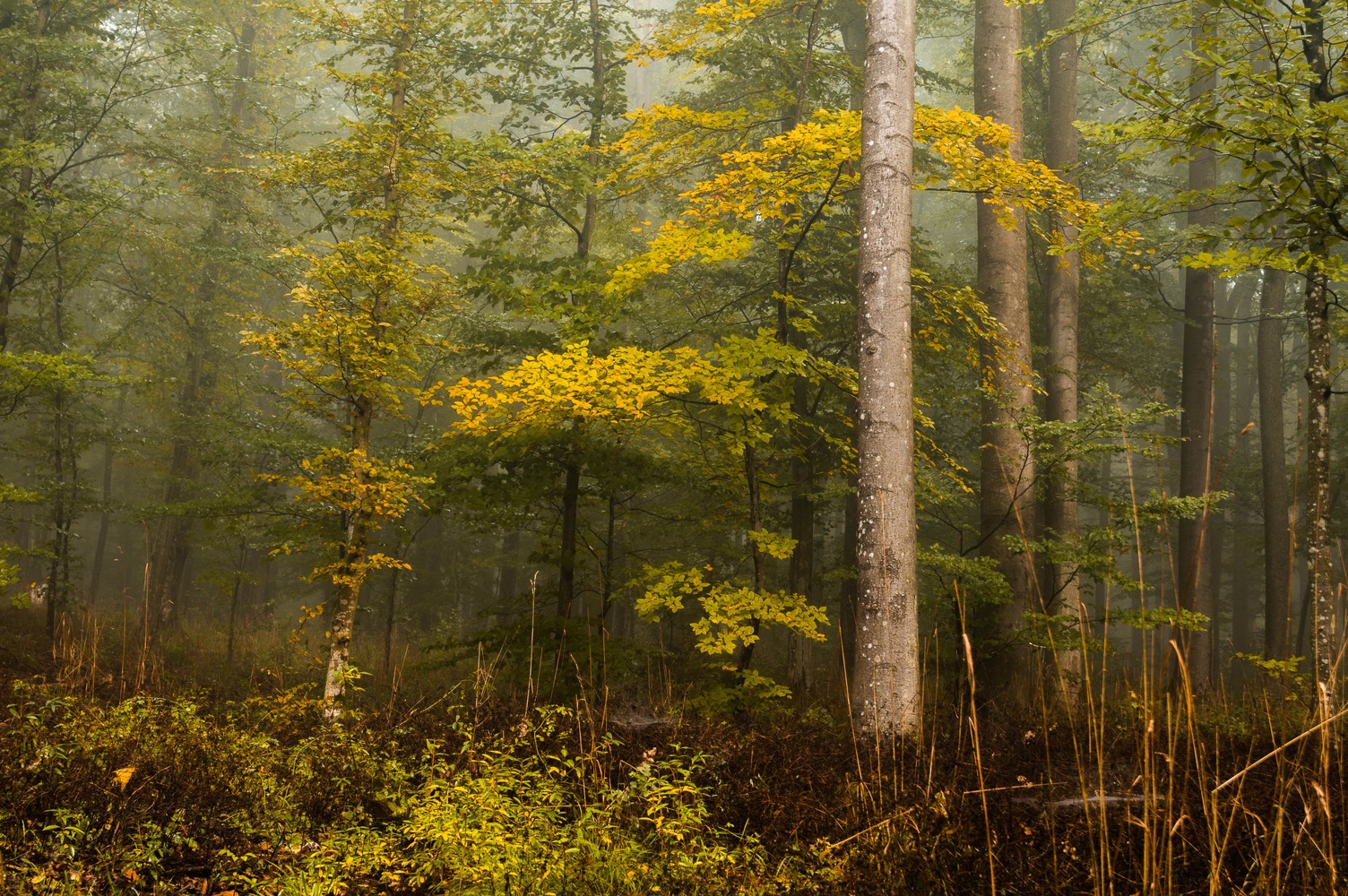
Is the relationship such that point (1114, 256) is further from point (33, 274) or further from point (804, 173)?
point (33, 274)

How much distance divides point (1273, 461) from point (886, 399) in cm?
1151

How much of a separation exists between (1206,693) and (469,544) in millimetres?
17211

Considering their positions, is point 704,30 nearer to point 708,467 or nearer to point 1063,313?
point 708,467

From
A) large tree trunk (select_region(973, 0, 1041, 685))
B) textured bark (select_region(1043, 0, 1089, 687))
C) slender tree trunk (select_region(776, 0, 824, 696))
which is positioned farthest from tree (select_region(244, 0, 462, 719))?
textured bark (select_region(1043, 0, 1089, 687))

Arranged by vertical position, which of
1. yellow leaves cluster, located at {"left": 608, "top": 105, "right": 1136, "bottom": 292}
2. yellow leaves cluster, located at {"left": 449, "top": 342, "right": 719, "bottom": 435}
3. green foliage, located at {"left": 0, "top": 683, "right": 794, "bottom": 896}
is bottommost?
green foliage, located at {"left": 0, "top": 683, "right": 794, "bottom": 896}

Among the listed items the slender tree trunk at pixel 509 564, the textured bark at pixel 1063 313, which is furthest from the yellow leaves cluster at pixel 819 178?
the slender tree trunk at pixel 509 564

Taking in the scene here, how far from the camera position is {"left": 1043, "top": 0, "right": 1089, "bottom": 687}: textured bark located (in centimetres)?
876

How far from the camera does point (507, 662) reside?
8617mm

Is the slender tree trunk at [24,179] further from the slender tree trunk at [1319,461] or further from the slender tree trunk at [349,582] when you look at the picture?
the slender tree trunk at [1319,461]

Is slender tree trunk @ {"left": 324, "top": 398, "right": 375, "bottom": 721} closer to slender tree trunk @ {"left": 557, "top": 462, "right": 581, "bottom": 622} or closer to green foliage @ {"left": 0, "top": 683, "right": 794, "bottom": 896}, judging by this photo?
slender tree trunk @ {"left": 557, "top": 462, "right": 581, "bottom": 622}

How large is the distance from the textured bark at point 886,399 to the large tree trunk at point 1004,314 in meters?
2.86

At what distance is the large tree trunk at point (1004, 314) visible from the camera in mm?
8312

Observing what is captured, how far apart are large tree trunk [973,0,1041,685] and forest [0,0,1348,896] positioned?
2.1 inches

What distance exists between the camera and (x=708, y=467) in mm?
8695
